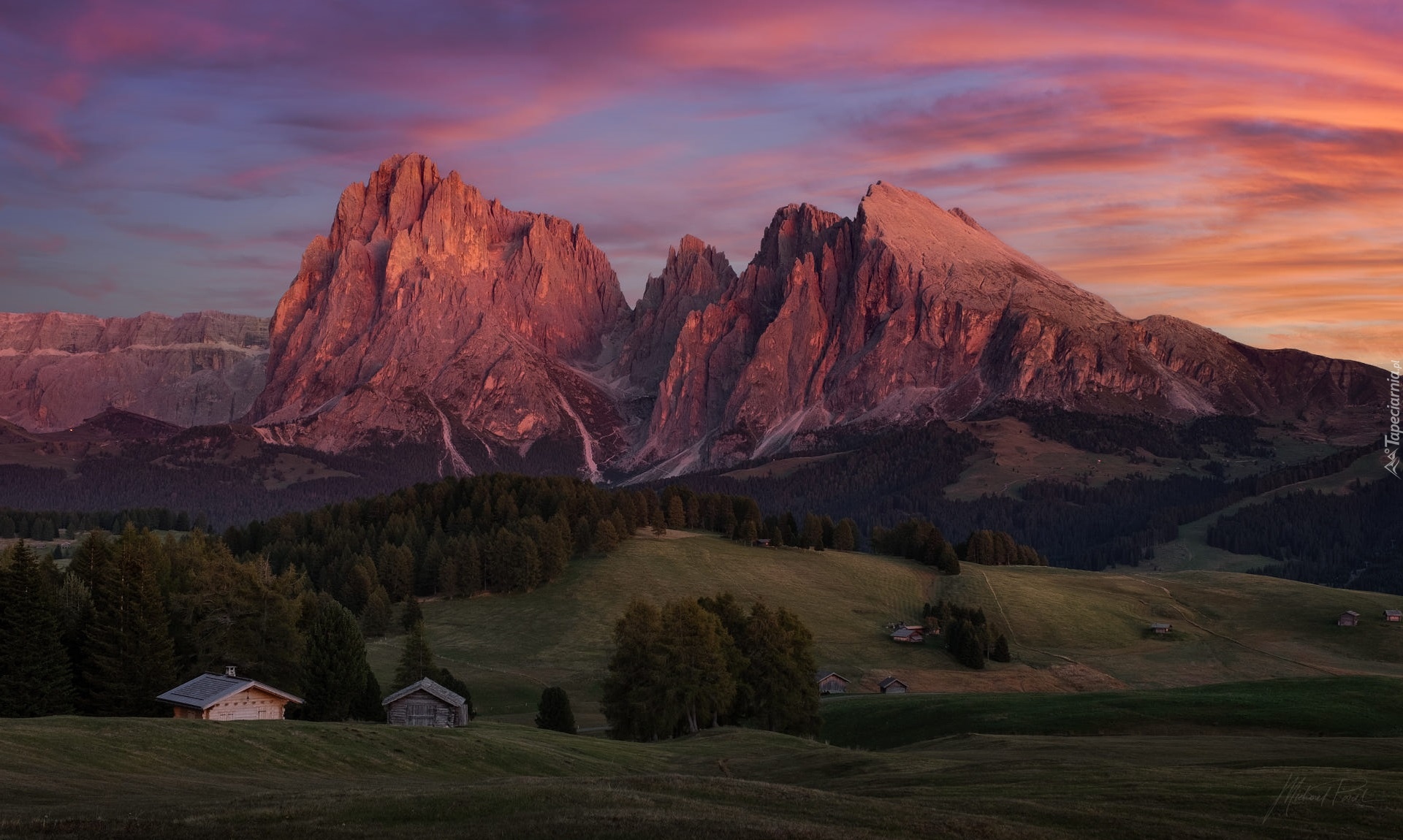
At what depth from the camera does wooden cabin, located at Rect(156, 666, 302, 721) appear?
2616 inches

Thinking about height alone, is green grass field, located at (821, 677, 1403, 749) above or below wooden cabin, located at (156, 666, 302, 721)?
below

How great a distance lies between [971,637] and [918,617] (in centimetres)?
1946

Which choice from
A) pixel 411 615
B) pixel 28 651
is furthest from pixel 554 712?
pixel 411 615

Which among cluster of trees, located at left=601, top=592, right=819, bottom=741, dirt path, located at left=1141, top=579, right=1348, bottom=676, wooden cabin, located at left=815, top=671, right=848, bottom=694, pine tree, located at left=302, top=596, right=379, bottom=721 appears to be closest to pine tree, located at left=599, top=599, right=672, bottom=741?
cluster of trees, located at left=601, top=592, right=819, bottom=741

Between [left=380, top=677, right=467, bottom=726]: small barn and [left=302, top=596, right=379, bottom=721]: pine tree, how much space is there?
4404 millimetres

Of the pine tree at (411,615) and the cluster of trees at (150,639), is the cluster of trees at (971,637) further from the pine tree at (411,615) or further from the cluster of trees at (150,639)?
the cluster of trees at (150,639)

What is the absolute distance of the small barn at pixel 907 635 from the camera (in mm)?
149625

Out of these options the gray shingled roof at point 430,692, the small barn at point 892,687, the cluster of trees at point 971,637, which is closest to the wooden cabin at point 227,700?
the gray shingled roof at point 430,692

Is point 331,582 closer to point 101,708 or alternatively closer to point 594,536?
point 594,536

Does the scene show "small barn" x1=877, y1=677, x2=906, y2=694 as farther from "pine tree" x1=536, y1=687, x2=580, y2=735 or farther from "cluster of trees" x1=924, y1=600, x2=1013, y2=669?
"pine tree" x1=536, y1=687, x2=580, y2=735

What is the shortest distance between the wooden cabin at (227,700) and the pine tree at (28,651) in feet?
24.1

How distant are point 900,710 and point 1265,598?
107m

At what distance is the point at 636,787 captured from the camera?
132ft

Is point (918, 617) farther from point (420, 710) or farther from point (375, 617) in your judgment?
point (420, 710)
